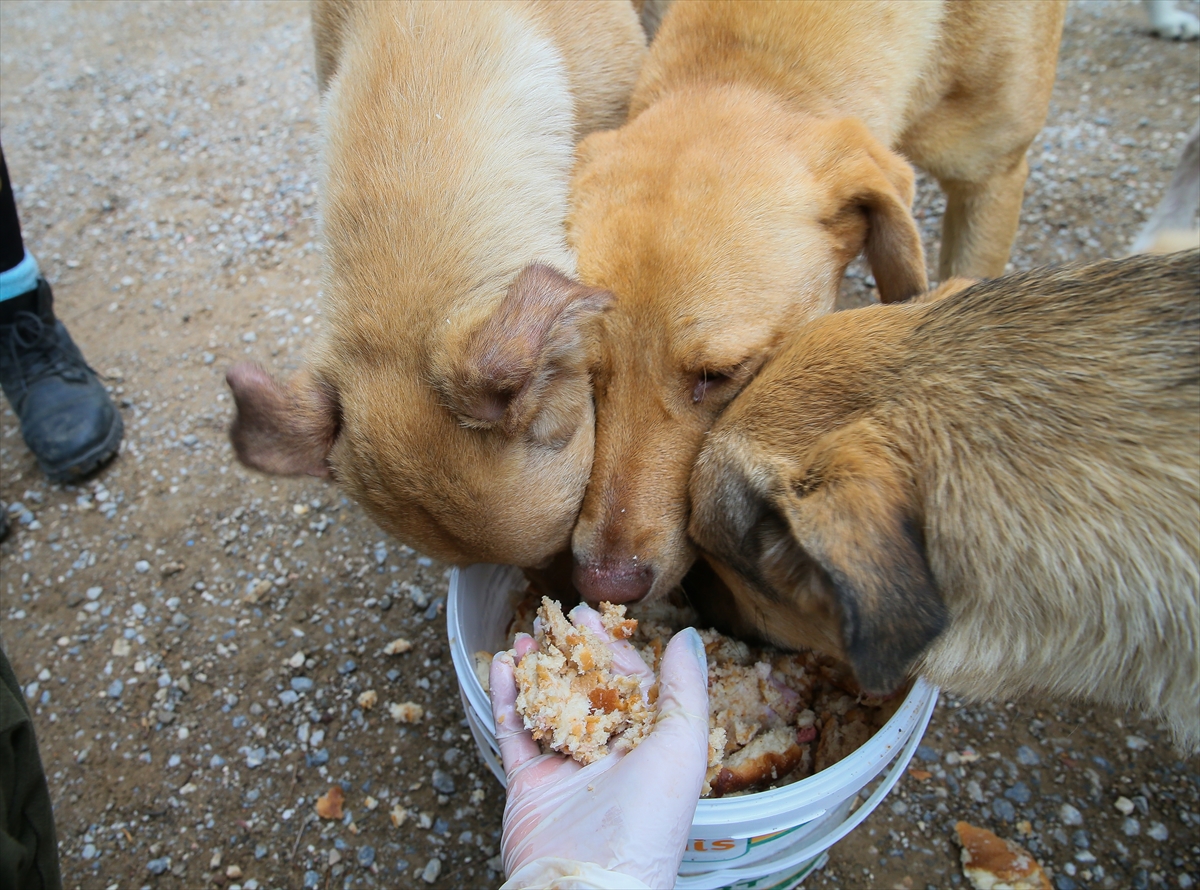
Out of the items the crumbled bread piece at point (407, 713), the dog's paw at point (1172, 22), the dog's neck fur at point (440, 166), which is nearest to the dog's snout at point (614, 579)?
the dog's neck fur at point (440, 166)

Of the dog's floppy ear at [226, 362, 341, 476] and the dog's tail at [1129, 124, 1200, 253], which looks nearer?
the dog's floppy ear at [226, 362, 341, 476]

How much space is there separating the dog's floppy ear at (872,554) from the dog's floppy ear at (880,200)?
1038 mm

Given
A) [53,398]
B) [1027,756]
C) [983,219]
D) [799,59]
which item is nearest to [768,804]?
[1027,756]

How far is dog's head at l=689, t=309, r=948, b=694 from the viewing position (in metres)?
1.84

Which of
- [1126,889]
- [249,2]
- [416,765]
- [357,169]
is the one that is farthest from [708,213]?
[249,2]

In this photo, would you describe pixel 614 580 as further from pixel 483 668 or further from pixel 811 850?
pixel 811 850

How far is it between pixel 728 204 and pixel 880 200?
21.8 inches

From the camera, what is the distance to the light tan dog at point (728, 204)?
245 centimetres

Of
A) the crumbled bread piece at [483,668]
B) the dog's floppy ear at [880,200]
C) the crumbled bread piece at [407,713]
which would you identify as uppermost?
the dog's floppy ear at [880,200]

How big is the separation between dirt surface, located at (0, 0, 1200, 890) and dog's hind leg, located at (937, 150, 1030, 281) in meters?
1.03

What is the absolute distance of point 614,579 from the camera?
2.42m

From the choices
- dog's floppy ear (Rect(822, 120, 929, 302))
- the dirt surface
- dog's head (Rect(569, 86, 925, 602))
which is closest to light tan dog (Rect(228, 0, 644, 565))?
dog's head (Rect(569, 86, 925, 602))

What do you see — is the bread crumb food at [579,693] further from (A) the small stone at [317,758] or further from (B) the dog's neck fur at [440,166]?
(A) the small stone at [317,758]

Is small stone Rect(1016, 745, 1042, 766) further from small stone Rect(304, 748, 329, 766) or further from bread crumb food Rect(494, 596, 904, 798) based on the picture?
small stone Rect(304, 748, 329, 766)
